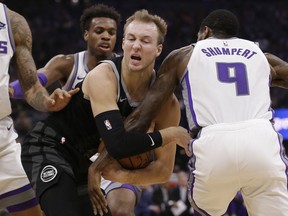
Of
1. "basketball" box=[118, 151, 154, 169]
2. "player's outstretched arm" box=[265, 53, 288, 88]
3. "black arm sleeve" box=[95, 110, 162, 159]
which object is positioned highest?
"player's outstretched arm" box=[265, 53, 288, 88]

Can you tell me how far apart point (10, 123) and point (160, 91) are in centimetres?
102

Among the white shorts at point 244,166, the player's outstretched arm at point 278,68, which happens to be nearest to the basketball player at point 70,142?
the white shorts at point 244,166

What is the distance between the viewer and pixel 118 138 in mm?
3582

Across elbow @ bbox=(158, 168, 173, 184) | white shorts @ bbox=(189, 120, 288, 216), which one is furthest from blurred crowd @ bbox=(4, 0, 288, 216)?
white shorts @ bbox=(189, 120, 288, 216)

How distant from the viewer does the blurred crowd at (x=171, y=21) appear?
16.8m

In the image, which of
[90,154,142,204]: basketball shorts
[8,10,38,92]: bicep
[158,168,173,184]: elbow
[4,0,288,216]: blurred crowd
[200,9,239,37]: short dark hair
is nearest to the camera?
[200,9,239,37]: short dark hair

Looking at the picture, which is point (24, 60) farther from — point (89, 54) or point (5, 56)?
point (89, 54)

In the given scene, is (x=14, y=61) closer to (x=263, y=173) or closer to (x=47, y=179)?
(x=47, y=179)

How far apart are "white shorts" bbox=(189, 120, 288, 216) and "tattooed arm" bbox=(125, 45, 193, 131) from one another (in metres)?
0.40

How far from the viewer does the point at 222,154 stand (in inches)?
134

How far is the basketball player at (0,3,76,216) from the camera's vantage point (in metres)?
3.72

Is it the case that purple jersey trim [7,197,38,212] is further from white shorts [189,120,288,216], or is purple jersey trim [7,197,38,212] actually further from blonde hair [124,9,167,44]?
blonde hair [124,9,167,44]

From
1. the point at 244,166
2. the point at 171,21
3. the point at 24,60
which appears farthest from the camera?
the point at 171,21


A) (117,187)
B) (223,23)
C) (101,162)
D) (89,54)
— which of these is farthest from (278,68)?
(89,54)
